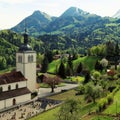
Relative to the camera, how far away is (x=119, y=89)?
6969 cm

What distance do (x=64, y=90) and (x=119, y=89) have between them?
57.0 feet

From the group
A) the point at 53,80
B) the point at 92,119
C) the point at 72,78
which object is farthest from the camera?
the point at 72,78

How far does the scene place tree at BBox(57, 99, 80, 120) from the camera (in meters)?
40.3

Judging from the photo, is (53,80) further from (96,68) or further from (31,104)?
(96,68)

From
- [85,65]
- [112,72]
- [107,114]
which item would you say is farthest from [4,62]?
[107,114]

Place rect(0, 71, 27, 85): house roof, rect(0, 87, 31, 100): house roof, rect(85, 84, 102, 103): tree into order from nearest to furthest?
rect(85, 84, 102, 103): tree
rect(0, 87, 31, 100): house roof
rect(0, 71, 27, 85): house roof

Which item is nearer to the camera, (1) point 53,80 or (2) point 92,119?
(2) point 92,119

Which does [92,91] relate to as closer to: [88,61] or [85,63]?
[85,63]

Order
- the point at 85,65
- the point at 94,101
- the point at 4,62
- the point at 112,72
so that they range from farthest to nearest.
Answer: the point at 4,62, the point at 85,65, the point at 112,72, the point at 94,101

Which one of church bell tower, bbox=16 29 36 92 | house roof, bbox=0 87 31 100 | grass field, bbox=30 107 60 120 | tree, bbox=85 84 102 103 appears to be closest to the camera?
grass field, bbox=30 107 60 120

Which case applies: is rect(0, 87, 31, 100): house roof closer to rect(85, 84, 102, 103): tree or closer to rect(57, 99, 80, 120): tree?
rect(85, 84, 102, 103): tree

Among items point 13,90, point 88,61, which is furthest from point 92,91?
point 88,61

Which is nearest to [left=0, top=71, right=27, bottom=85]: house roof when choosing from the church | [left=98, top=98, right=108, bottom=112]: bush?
the church

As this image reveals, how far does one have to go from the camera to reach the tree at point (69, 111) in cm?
4028
